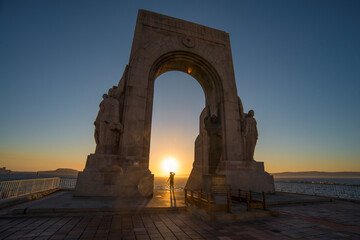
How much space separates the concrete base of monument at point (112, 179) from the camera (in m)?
8.36

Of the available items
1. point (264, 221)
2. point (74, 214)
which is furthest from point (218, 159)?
point (74, 214)

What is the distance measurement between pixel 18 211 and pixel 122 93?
741 centimetres

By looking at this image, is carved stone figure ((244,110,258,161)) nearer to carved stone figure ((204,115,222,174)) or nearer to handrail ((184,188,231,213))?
carved stone figure ((204,115,222,174))

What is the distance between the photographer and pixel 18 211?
17.2ft

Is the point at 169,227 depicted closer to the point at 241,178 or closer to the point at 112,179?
the point at 112,179

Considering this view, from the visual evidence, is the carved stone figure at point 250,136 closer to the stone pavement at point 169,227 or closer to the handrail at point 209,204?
the stone pavement at point 169,227

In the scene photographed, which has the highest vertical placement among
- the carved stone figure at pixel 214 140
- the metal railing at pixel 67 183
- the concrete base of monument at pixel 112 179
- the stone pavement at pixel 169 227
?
the carved stone figure at pixel 214 140

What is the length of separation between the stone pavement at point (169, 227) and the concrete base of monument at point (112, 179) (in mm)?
3054

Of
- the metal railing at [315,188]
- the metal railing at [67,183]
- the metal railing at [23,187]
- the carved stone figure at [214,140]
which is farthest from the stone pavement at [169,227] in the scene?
the metal railing at [67,183]

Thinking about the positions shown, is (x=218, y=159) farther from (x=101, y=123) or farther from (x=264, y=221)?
(x=101, y=123)

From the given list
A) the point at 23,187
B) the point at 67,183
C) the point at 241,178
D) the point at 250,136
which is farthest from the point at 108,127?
the point at 250,136

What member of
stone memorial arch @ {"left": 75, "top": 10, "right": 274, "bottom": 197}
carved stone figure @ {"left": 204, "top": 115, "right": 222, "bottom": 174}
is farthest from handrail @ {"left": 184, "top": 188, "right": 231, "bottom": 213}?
carved stone figure @ {"left": 204, "top": 115, "right": 222, "bottom": 174}

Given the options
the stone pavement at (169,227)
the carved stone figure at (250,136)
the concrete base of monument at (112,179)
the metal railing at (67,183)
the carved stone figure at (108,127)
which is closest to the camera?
the stone pavement at (169,227)

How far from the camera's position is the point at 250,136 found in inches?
479
